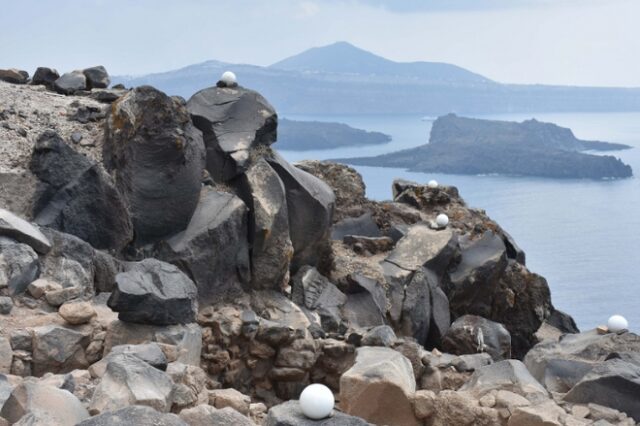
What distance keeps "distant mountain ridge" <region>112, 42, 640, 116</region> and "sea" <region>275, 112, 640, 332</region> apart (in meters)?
4.30

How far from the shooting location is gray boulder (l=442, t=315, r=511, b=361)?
641 inches

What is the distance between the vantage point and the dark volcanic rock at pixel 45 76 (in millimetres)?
16734

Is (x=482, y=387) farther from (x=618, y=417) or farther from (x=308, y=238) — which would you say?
(x=308, y=238)

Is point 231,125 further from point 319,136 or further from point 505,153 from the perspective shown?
point 505,153

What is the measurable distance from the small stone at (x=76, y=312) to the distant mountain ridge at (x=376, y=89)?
3562cm

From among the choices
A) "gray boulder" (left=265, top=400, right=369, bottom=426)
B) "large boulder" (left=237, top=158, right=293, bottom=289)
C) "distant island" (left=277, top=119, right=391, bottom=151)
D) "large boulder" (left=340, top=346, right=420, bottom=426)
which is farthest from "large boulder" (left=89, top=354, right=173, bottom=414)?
"distant island" (left=277, top=119, right=391, bottom=151)

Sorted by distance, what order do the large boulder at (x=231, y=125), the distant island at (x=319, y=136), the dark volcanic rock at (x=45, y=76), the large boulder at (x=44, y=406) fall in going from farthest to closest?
the distant island at (x=319, y=136), the dark volcanic rock at (x=45, y=76), the large boulder at (x=231, y=125), the large boulder at (x=44, y=406)

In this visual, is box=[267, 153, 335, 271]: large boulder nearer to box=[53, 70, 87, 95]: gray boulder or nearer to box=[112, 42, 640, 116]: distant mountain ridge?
box=[53, 70, 87, 95]: gray boulder

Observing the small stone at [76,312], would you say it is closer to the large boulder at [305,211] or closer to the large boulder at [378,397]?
the large boulder at [378,397]

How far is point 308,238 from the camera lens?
51.6ft

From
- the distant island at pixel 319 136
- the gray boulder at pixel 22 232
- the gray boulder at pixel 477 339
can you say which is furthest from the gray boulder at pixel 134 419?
the distant island at pixel 319 136

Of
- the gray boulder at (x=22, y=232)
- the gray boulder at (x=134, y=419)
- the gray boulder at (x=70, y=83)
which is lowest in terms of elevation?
the gray boulder at (x=134, y=419)

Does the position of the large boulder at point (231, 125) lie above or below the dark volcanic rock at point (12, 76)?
below

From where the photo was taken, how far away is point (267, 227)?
14148 millimetres
